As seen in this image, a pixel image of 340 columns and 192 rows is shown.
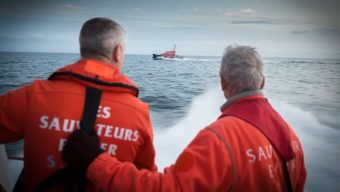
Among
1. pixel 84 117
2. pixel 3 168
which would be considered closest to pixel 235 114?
pixel 84 117

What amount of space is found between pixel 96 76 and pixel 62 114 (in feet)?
0.84

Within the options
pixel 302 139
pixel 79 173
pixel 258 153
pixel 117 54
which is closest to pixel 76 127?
pixel 79 173

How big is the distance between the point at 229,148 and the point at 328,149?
4850mm

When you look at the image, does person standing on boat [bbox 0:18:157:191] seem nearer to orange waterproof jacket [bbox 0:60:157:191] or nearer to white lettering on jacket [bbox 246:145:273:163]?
orange waterproof jacket [bbox 0:60:157:191]

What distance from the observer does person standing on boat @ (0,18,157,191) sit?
1.17 m

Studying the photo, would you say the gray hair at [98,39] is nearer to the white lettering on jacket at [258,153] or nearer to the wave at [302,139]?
the white lettering on jacket at [258,153]

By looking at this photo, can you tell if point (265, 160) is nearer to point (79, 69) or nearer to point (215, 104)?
point (79, 69)

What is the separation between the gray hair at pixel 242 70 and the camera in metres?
1.34

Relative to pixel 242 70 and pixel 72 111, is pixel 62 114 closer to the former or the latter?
pixel 72 111

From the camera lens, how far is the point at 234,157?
1125 mm

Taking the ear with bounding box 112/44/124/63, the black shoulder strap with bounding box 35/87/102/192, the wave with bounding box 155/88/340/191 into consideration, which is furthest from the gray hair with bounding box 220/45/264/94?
the wave with bounding box 155/88/340/191

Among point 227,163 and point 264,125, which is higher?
point 264,125

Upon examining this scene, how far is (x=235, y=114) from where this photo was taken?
1.27 meters

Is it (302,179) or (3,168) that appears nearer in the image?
(302,179)
